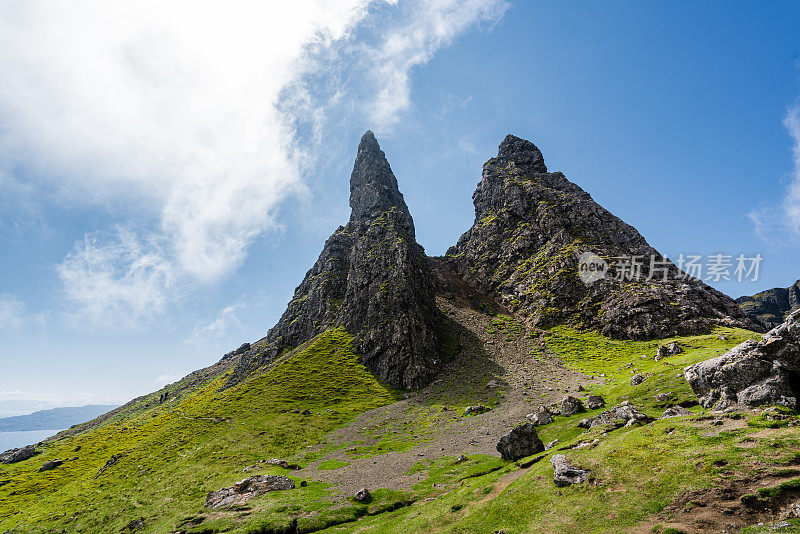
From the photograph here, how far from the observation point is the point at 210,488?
55000mm

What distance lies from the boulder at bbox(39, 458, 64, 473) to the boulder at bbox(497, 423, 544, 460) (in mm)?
120150

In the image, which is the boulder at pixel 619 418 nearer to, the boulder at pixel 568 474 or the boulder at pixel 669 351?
the boulder at pixel 568 474

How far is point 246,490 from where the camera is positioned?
49.6 metres

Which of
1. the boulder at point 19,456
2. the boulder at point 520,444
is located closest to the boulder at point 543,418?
the boulder at point 520,444

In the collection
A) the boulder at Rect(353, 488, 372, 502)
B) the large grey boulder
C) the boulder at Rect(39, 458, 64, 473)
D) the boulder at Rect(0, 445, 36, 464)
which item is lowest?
the boulder at Rect(353, 488, 372, 502)

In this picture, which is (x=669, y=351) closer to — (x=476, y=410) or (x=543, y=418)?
(x=476, y=410)

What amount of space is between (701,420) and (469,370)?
9464 centimetres

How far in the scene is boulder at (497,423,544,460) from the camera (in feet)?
142

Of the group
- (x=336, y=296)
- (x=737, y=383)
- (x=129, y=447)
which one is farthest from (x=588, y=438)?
(x=336, y=296)

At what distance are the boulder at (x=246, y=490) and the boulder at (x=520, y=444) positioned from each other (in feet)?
105

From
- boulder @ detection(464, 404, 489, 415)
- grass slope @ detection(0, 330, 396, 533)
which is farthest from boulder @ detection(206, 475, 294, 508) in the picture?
boulder @ detection(464, 404, 489, 415)

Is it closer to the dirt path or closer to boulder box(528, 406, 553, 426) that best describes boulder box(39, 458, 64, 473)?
the dirt path

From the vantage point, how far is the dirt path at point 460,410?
57625mm

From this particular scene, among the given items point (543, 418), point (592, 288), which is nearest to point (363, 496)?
point (543, 418)
